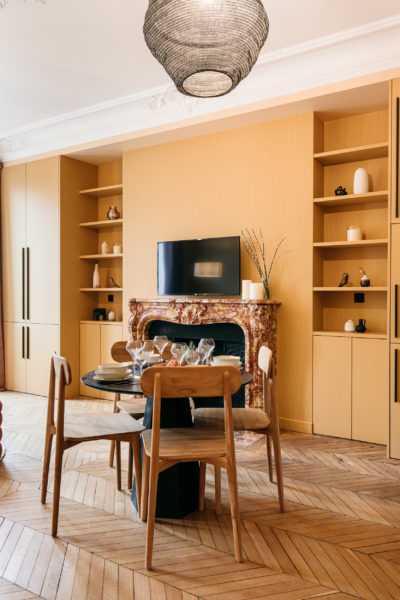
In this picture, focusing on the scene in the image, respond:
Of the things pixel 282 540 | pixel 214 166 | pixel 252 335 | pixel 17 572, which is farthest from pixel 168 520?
pixel 214 166

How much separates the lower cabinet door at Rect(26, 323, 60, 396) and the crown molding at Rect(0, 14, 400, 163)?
216 centimetres

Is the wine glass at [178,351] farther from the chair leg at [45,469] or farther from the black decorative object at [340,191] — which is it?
the black decorative object at [340,191]

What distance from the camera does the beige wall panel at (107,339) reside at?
5.46 metres

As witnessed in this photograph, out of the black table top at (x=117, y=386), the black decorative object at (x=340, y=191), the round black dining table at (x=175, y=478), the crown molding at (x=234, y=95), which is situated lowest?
the round black dining table at (x=175, y=478)

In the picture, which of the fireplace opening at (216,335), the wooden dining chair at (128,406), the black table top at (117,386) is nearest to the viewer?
the black table top at (117,386)

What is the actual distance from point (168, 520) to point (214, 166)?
3325mm

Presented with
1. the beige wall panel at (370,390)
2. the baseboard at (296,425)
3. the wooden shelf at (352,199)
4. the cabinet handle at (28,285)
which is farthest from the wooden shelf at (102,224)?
the beige wall panel at (370,390)

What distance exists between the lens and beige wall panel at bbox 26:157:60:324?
5.59m

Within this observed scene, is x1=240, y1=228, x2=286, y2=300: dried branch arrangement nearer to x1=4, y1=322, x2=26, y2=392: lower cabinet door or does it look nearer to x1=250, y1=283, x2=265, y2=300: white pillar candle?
x1=250, y1=283, x2=265, y2=300: white pillar candle

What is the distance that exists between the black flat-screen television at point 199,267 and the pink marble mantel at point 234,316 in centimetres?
17

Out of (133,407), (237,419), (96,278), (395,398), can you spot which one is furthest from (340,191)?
(96,278)

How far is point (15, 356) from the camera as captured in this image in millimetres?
6000

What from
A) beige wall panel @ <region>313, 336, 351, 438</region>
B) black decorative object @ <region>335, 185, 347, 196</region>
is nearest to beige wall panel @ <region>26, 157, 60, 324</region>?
beige wall panel @ <region>313, 336, 351, 438</region>

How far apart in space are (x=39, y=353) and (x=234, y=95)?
3724 millimetres
